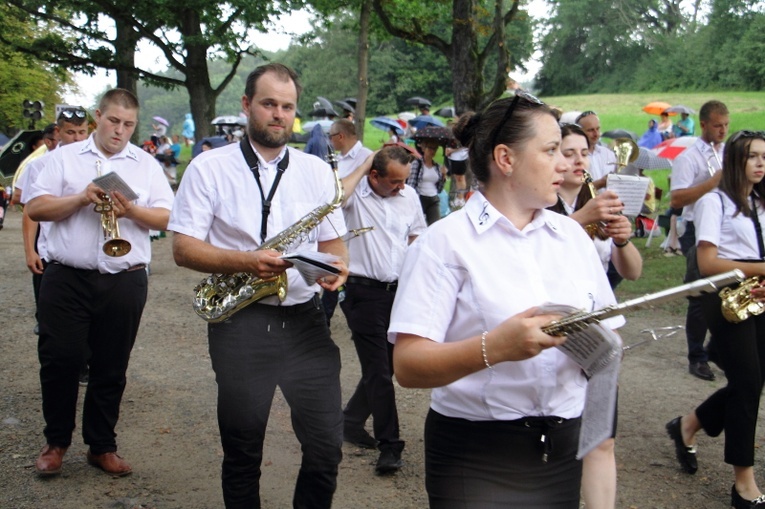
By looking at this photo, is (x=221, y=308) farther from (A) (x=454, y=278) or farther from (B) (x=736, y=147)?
(B) (x=736, y=147)

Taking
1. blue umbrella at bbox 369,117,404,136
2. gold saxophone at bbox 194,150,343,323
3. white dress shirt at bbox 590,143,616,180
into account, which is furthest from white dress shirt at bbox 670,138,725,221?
blue umbrella at bbox 369,117,404,136

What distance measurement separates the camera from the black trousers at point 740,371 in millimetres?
5008

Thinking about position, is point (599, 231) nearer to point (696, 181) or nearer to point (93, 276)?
point (93, 276)

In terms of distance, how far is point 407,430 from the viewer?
6.50 metres

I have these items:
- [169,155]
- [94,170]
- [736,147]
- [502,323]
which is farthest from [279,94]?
[169,155]

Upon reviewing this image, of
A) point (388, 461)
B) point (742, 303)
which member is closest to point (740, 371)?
point (742, 303)

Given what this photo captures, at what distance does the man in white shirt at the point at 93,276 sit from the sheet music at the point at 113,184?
0.24ft

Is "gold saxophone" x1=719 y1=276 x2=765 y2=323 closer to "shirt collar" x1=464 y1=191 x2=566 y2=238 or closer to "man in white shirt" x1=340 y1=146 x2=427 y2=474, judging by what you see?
"man in white shirt" x1=340 y1=146 x2=427 y2=474

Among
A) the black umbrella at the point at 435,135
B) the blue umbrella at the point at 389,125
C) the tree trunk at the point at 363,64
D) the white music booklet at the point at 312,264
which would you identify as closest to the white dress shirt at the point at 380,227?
the white music booklet at the point at 312,264

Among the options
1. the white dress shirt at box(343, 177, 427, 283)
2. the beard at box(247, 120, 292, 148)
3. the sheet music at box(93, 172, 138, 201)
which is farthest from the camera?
the white dress shirt at box(343, 177, 427, 283)

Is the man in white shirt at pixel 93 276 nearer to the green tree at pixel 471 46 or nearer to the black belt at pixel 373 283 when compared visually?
the black belt at pixel 373 283

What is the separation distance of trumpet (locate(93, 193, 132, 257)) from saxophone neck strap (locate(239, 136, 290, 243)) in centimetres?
135

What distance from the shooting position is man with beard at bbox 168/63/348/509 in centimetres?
401

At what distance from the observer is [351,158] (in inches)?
384
